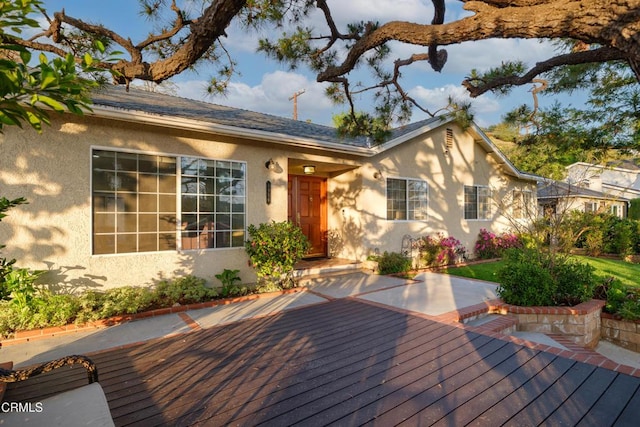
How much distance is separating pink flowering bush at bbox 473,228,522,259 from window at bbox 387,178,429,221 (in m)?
3.09

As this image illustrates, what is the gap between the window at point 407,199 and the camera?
33.3 ft

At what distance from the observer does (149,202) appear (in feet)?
20.4

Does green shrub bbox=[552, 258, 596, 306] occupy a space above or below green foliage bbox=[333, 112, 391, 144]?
below

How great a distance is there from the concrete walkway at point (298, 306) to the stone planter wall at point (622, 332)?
8.4 inches

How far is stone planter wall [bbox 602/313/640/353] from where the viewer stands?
17.7 feet

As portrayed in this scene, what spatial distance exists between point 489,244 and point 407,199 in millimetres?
4451

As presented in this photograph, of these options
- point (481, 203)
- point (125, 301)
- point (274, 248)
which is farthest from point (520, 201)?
point (125, 301)

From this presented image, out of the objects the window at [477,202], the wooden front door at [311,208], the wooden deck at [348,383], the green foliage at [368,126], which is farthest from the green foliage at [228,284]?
the window at [477,202]

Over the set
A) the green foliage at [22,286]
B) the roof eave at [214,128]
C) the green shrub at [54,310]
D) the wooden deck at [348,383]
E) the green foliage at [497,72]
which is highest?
the green foliage at [497,72]

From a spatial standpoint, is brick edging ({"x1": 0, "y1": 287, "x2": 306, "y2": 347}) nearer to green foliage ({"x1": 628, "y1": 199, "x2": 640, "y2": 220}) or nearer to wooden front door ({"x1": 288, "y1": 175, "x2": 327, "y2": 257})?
wooden front door ({"x1": 288, "y1": 175, "x2": 327, "y2": 257})

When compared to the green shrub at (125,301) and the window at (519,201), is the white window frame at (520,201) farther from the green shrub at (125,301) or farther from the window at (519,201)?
the green shrub at (125,301)

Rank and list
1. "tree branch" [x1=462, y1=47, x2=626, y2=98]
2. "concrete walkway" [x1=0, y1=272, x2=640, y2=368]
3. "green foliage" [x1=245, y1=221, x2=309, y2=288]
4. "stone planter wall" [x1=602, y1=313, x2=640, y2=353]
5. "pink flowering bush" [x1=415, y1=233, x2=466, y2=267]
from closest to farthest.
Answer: "tree branch" [x1=462, y1=47, x2=626, y2=98] → "concrete walkway" [x1=0, y1=272, x2=640, y2=368] → "stone planter wall" [x1=602, y1=313, x2=640, y2=353] → "green foliage" [x1=245, y1=221, x2=309, y2=288] → "pink flowering bush" [x1=415, y1=233, x2=466, y2=267]

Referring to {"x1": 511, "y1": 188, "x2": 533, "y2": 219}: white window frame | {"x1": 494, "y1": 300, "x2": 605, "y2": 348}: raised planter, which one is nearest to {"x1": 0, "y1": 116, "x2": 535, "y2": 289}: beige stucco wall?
{"x1": 494, "y1": 300, "x2": 605, "y2": 348}: raised planter

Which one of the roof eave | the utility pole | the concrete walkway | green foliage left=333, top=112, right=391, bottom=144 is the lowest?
the concrete walkway
